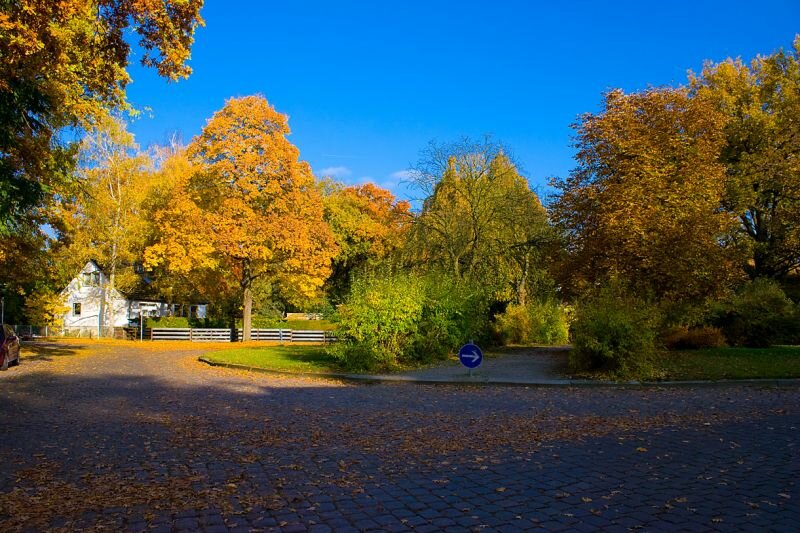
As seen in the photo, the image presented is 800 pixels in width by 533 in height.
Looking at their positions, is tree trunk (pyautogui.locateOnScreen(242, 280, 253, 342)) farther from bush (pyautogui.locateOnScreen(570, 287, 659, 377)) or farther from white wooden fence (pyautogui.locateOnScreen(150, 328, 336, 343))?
bush (pyautogui.locateOnScreen(570, 287, 659, 377))

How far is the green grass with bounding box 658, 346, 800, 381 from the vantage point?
14.3 meters

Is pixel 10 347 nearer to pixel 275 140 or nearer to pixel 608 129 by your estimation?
pixel 275 140

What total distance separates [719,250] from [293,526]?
18.7 metres

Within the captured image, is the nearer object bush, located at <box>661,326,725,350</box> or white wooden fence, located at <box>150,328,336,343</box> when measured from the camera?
bush, located at <box>661,326,725,350</box>

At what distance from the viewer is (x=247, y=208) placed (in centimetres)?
3303

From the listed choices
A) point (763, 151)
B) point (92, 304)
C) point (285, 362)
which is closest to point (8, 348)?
point (285, 362)

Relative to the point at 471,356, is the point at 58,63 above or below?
above

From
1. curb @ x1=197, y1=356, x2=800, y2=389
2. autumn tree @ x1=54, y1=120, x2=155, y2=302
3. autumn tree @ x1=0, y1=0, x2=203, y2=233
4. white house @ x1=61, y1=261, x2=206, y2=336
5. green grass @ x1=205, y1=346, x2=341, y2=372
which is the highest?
autumn tree @ x1=54, y1=120, x2=155, y2=302

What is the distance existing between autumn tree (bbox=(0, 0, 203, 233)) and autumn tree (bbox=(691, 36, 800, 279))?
23552 mm

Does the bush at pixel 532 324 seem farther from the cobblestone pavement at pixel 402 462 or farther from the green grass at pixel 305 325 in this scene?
the green grass at pixel 305 325

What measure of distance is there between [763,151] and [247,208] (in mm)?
26832

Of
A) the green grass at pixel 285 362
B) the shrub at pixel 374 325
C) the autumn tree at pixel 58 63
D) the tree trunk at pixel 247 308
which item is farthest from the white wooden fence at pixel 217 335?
the autumn tree at pixel 58 63

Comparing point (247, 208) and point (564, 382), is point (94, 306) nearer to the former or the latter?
point (247, 208)

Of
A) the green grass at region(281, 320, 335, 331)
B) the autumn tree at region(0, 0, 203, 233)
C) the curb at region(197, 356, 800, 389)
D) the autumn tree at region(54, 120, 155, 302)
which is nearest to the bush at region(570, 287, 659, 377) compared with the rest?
the curb at region(197, 356, 800, 389)
